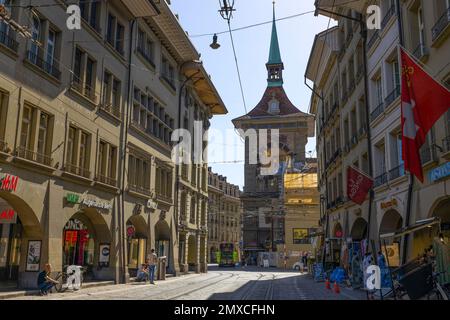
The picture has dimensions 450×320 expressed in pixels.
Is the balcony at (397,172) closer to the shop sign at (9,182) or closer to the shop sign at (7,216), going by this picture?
the shop sign at (9,182)

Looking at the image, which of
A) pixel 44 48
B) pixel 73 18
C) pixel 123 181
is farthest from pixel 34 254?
pixel 73 18

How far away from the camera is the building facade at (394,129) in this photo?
15.5 meters

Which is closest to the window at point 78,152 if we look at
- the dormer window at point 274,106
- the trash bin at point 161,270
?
the trash bin at point 161,270

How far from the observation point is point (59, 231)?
1952 cm

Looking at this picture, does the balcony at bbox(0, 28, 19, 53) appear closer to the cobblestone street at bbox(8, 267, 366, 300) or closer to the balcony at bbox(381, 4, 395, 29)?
the cobblestone street at bbox(8, 267, 366, 300)

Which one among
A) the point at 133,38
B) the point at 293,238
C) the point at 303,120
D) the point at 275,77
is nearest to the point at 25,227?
the point at 133,38

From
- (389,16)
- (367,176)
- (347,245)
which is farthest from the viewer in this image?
(347,245)

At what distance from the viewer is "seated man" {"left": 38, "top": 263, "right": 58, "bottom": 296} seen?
17.4 metres

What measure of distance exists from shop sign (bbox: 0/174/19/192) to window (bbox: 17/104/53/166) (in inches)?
38.1

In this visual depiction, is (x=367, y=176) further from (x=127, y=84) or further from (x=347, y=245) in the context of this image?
(x=127, y=84)

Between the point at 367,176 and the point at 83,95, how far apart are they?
14.0 metres

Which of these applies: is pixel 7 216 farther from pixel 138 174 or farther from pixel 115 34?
pixel 115 34

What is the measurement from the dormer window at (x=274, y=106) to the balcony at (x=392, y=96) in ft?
267

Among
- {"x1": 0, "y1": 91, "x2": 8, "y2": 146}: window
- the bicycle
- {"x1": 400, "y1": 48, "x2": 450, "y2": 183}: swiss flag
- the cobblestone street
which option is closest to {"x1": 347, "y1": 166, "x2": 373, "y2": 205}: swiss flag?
the cobblestone street
